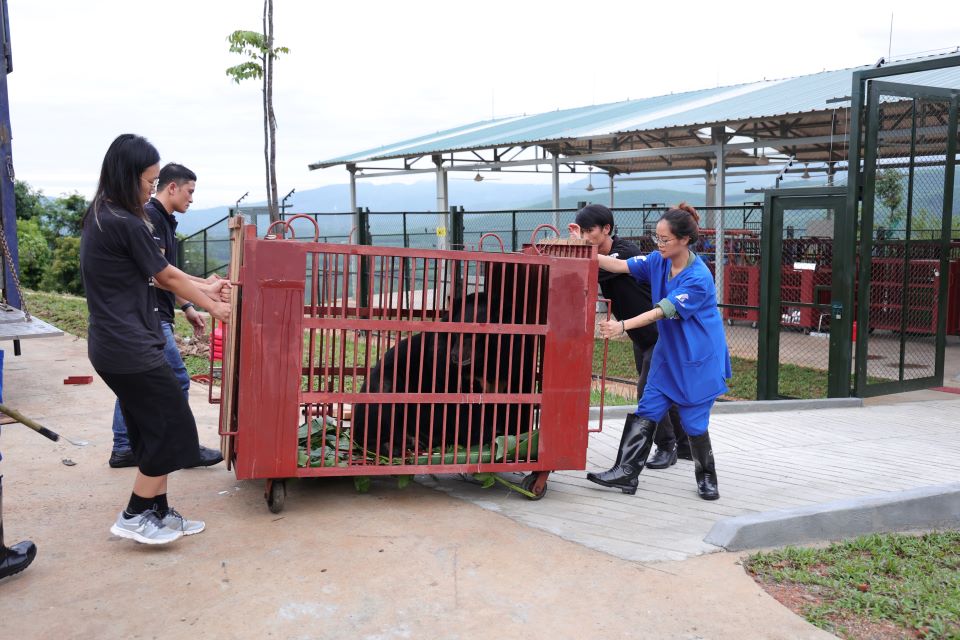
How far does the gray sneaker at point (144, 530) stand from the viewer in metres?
4.00

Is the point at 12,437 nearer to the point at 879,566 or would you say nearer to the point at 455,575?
the point at 455,575

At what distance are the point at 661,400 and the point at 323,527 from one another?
2.07 m

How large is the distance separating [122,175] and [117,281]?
0.47 meters

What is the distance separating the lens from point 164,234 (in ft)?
17.3

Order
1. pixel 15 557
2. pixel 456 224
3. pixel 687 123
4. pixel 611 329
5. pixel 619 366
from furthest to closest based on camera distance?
1. pixel 687 123
2. pixel 456 224
3. pixel 619 366
4. pixel 611 329
5. pixel 15 557

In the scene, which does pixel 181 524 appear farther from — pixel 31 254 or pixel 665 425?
pixel 31 254

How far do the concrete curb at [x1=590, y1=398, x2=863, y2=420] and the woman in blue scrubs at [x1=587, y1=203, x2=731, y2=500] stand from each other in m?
2.03

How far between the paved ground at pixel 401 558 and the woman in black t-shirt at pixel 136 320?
14.2 inches

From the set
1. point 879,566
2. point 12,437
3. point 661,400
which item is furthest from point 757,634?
point 12,437

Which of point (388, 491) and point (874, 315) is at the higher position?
point (874, 315)

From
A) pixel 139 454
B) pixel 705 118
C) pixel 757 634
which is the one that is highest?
pixel 705 118

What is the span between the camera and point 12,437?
6172 millimetres

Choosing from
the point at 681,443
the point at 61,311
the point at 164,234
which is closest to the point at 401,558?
the point at 164,234

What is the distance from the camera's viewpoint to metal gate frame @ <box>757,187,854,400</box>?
8.52 meters
